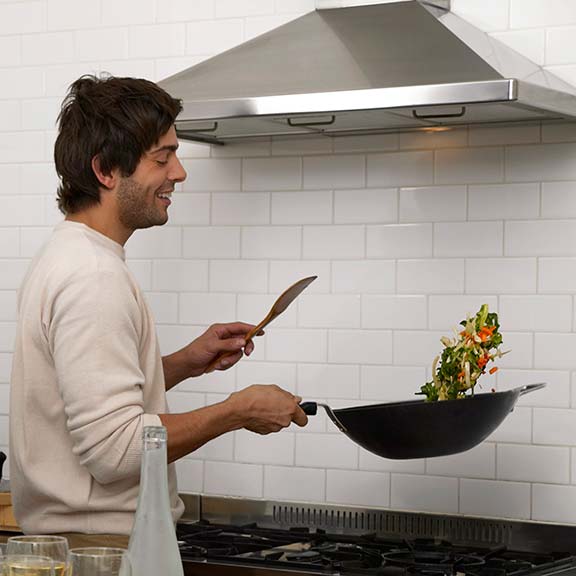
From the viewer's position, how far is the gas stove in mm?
2781

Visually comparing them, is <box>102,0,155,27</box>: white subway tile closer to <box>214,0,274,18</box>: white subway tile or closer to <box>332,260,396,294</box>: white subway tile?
<box>214,0,274,18</box>: white subway tile

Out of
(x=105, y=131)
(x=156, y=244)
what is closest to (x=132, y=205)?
(x=105, y=131)

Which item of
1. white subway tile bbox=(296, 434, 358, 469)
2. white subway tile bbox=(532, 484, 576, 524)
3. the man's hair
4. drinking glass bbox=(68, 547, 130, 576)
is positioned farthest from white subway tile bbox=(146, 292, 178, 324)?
drinking glass bbox=(68, 547, 130, 576)

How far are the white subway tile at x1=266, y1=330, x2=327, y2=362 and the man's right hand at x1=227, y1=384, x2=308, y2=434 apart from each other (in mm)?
946

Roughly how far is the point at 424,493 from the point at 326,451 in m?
0.32

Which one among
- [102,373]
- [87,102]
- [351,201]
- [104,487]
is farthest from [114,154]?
[351,201]

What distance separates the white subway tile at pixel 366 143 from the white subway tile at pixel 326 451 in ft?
2.77

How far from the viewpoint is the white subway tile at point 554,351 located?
3223mm

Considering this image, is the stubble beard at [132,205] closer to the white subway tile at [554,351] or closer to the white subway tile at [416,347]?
the white subway tile at [416,347]

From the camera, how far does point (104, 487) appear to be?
256 cm

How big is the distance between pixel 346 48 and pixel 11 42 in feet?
4.73

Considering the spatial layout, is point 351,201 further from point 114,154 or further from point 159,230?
point 114,154

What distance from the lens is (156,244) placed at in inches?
148

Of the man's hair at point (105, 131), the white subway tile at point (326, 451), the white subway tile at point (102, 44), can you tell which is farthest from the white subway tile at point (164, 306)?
the man's hair at point (105, 131)
